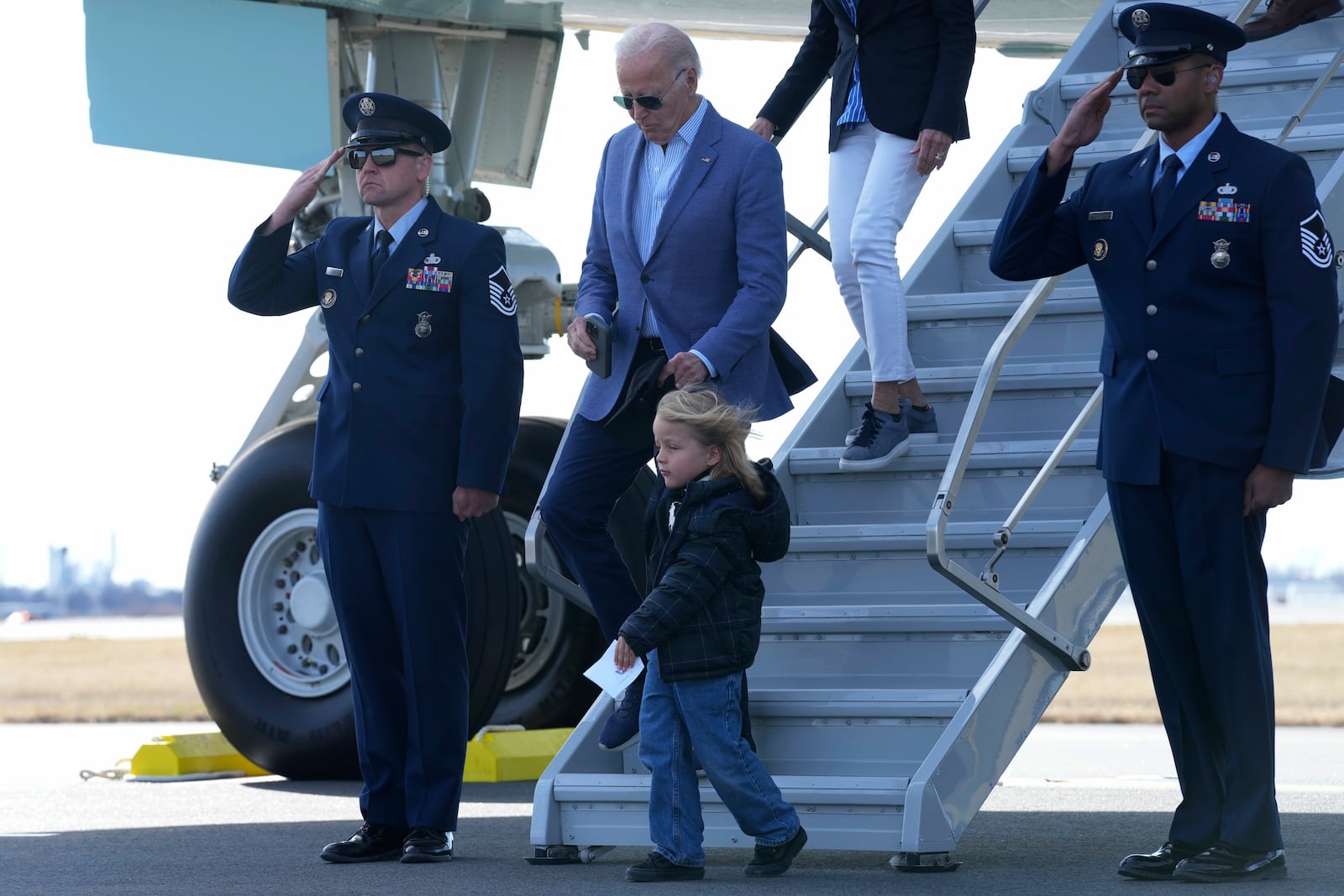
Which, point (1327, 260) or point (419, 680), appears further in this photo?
point (419, 680)

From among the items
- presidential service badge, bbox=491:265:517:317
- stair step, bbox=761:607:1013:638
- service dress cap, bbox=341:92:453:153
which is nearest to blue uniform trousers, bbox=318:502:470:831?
presidential service badge, bbox=491:265:517:317

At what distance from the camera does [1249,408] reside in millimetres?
3961

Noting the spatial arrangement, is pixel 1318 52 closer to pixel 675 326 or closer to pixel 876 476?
pixel 876 476

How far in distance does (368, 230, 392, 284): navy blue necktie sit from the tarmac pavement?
1459 millimetres

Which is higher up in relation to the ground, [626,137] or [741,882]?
[626,137]

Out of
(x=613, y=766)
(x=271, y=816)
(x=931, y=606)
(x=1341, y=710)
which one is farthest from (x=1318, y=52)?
(x=1341, y=710)

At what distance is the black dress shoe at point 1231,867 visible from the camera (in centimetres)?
391

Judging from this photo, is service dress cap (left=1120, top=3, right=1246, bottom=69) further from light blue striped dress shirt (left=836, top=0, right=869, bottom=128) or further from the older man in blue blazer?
light blue striped dress shirt (left=836, top=0, right=869, bottom=128)

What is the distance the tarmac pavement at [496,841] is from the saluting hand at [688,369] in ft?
3.60

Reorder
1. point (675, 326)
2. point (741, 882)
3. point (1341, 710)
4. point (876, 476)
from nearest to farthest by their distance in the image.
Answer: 1. point (741, 882)
2. point (675, 326)
3. point (876, 476)
4. point (1341, 710)

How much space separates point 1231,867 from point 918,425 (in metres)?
1.57

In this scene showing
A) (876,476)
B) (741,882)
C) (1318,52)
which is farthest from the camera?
(1318,52)

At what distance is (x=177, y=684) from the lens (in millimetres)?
17859

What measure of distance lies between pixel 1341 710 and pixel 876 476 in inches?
364
